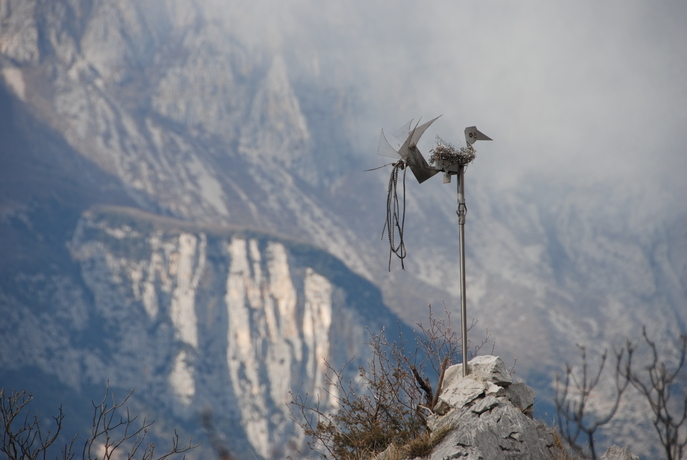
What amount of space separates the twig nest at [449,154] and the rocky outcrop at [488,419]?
14.4 ft

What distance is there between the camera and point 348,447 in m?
15.6

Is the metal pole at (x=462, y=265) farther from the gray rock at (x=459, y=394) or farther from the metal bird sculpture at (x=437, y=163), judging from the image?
the gray rock at (x=459, y=394)

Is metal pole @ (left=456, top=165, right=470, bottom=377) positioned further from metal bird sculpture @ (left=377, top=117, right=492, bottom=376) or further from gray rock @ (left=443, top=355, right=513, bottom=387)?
gray rock @ (left=443, top=355, right=513, bottom=387)

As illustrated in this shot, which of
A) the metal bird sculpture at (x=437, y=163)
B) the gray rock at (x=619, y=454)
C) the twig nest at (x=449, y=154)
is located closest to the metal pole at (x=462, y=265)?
the metal bird sculpture at (x=437, y=163)

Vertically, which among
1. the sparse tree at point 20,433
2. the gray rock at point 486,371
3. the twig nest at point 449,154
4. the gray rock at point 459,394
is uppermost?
the twig nest at point 449,154

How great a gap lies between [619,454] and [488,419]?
3.44m

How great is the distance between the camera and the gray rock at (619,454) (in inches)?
578

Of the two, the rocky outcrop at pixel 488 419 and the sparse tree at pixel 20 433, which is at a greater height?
the rocky outcrop at pixel 488 419

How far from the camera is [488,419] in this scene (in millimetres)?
13609

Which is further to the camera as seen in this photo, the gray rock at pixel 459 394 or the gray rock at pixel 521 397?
the gray rock at pixel 521 397

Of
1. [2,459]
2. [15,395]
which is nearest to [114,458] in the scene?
[2,459]

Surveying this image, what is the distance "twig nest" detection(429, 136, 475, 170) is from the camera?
15.7 meters

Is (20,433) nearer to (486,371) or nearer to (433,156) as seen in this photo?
(486,371)

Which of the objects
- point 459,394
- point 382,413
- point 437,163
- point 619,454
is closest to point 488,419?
point 459,394
